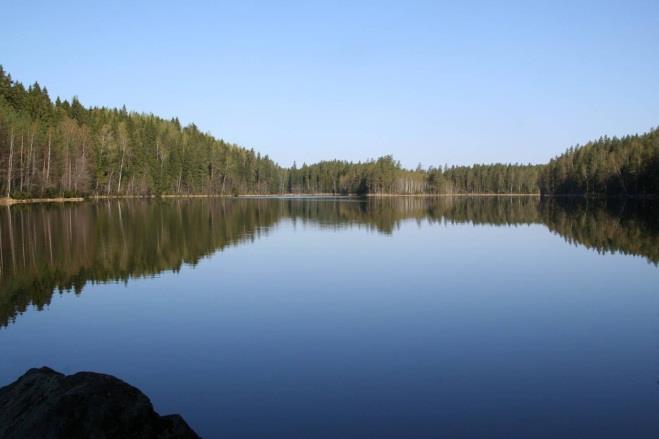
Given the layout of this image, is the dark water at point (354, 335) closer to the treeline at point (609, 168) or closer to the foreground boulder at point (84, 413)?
the foreground boulder at point (84, 413)

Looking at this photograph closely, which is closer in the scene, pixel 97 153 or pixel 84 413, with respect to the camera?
pixel 84 413

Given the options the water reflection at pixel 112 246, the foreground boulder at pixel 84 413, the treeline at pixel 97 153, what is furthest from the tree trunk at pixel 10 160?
the foreground boulder at pixel 84 413

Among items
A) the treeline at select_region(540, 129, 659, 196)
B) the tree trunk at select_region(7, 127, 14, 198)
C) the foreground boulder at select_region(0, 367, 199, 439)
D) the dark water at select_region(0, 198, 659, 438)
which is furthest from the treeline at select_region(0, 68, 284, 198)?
the treeline at select_region(540, 129, 659, 196)

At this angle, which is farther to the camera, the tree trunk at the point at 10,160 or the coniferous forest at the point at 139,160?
the coniferous forest at the point at 139,160

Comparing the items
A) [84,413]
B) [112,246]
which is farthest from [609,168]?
[84,413]

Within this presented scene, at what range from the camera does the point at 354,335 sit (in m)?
13.0

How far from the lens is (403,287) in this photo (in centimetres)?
1906

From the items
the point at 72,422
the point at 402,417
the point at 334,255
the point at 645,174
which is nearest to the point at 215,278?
the point at 334,255

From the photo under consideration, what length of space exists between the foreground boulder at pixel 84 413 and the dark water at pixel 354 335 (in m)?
2.16

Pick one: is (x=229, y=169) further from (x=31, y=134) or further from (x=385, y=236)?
(x=385, y=236)

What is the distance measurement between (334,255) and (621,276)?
521 inches

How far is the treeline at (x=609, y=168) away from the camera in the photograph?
330 ft

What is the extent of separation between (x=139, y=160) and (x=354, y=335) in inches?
4078

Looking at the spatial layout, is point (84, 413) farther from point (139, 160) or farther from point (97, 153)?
point (139, 160)
